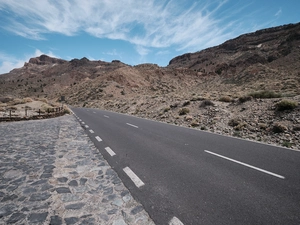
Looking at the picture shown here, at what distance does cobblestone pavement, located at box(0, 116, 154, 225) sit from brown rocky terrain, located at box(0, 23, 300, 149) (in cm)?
745

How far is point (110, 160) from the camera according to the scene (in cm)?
527

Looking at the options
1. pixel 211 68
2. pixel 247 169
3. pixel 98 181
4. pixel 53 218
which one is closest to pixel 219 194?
pixel 247 169

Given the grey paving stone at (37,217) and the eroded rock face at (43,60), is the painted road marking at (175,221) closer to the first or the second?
the grey paving stone at (37,217)

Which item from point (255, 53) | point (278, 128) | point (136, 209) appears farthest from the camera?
point (255, 53)

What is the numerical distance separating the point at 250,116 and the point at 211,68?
64398mm

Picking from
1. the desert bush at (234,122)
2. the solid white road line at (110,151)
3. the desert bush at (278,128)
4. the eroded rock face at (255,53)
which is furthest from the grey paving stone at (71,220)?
the eroded rock face at (255,53)

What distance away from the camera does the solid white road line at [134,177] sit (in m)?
3.76

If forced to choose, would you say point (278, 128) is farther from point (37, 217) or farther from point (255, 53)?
point (255, 53)

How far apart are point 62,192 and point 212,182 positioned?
316 centimetres

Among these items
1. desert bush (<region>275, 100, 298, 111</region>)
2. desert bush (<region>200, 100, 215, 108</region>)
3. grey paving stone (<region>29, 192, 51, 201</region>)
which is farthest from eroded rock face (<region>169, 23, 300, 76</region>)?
grey paving stone (<region>29, 192, 51, 201</region>)

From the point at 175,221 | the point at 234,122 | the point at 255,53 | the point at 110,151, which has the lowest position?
the point at 110,151

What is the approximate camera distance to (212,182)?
3.81 metres

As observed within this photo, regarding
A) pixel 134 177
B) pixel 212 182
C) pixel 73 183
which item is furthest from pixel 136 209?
pixel 212 182

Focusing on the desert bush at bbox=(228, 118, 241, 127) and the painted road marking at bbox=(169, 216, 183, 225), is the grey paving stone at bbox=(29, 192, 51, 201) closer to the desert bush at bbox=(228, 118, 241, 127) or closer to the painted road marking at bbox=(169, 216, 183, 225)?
the painted road marking at bbox=(169, 216, 183, 225)
